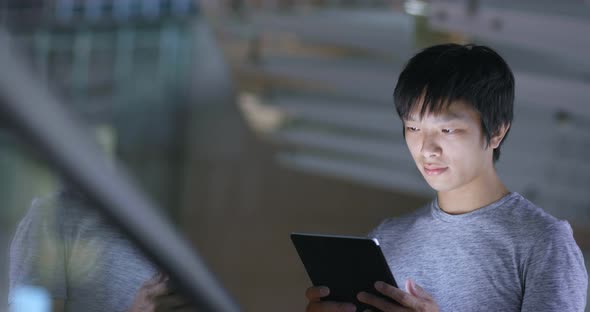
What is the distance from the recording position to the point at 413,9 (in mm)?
5000

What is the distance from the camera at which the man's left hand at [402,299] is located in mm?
1326

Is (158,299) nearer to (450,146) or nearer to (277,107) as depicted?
(450,146)

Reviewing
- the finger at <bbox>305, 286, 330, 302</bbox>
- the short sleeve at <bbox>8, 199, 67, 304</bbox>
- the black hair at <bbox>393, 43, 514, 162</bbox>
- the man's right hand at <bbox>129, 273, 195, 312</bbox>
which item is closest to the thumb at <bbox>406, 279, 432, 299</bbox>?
the finger at <bbox>305, 286, 330, 302</bbox>

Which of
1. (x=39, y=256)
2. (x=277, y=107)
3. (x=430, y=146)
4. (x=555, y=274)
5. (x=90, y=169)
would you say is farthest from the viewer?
(x=277, y=107)

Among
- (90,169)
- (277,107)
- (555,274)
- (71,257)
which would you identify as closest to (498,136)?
(555,274)

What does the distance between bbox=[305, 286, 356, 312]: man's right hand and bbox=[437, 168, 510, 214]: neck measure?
0.22 metres

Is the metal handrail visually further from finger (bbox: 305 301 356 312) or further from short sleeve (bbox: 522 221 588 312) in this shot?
short sleeve (bbox: 522 221 588 312)

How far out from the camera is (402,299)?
1.33 metres

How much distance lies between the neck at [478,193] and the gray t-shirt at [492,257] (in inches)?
0.6

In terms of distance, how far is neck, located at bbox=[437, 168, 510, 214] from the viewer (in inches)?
56.3

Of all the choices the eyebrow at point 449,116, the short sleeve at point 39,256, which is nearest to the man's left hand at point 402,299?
the eyebrow at point 449,116

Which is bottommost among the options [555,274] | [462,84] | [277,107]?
[277,107]

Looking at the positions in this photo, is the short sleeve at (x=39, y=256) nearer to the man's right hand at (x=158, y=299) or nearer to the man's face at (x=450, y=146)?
the man's right hand at (x=158, y=299)

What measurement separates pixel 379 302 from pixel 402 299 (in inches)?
1.6
